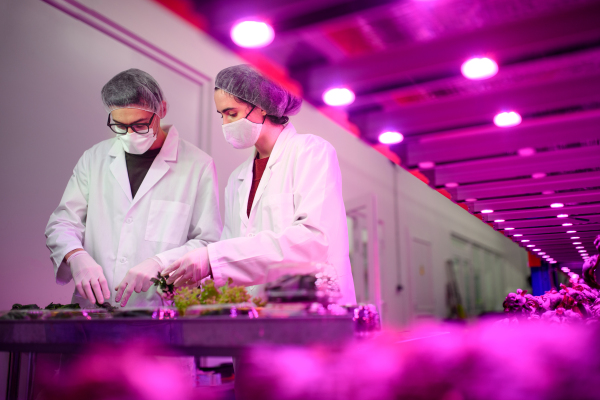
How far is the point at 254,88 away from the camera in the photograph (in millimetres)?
2047

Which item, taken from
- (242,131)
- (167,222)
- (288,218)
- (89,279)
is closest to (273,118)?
(242,131)

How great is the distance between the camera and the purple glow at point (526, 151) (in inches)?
59.8

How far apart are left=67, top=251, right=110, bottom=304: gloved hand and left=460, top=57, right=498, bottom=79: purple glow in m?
1.38

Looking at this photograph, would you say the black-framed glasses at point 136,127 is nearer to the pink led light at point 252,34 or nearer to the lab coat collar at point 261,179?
the lab coat collar at point 261,179

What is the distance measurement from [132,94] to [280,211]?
0.86 m

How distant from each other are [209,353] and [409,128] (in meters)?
0.88

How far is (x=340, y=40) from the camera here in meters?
1.15

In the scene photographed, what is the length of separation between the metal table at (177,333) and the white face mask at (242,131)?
1.12m

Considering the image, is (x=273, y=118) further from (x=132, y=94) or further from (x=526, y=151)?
(x=526, y=151)

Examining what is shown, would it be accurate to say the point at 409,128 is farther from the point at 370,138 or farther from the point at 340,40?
the point at 340,40

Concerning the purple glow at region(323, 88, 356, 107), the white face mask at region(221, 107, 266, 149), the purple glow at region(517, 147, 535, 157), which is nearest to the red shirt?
the white face mask at region(221, 107, 266, 149)

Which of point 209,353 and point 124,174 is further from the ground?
point 124,174

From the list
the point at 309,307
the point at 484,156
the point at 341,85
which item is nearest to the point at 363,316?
the point at 309,307

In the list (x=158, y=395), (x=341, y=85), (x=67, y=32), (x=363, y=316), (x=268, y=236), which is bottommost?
(x=158, y=395)
